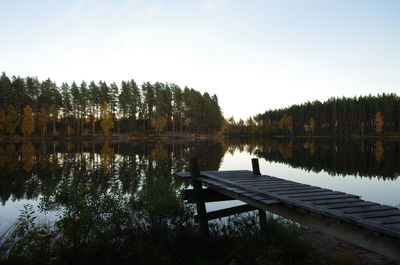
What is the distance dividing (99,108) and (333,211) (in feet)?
329

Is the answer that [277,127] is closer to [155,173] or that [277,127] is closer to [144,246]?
[155,173]

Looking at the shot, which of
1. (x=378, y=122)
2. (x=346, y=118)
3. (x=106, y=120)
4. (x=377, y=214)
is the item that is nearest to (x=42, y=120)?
(x=106, y=120)

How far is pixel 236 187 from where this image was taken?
885 centimetres

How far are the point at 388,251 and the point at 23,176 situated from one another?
22.3 metres

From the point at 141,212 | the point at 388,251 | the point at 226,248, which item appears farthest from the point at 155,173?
the point at 388,251

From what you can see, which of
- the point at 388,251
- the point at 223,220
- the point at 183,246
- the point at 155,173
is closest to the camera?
the point at 388,251

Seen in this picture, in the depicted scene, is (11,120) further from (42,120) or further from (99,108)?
(99,108)

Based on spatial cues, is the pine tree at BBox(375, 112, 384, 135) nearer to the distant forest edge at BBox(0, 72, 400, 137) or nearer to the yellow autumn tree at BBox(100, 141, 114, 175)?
the distant forest edge at BBox(0, 72, 400, 137)

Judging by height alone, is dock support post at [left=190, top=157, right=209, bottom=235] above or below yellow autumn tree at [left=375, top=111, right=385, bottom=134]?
below

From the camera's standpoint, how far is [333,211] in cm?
538

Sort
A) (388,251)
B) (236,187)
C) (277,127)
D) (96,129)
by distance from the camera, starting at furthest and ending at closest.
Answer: (277,127), (96,129), (236,187), (388,251)

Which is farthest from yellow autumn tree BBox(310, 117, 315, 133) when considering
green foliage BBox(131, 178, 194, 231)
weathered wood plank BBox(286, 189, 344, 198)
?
green foliage BBox(131, 178, 194, 231)

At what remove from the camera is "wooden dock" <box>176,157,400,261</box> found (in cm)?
446

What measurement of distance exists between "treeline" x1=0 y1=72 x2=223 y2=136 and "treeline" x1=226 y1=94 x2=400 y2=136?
54188 mm
